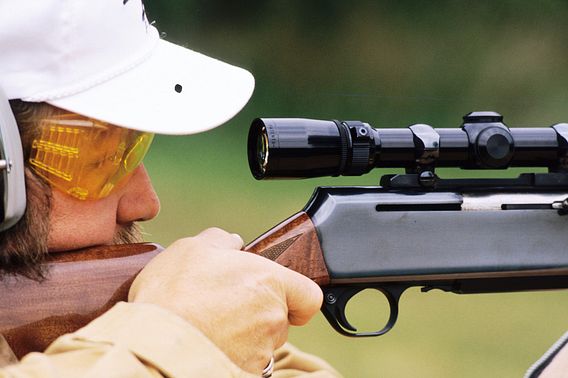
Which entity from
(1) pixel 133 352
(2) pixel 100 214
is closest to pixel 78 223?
(2) pixel 100 214

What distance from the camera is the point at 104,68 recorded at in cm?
162

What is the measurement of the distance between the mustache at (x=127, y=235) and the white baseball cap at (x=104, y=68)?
0.85 feet

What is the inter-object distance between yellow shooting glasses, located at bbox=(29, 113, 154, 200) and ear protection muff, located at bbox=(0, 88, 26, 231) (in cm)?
8

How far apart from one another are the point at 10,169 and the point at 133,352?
359mm

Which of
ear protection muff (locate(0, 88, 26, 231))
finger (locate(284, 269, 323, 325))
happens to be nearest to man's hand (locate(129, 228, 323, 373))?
finger (locate(284, 269, 323, 325))

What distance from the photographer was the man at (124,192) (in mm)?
1417

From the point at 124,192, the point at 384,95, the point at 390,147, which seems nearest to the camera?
the point at 124,192

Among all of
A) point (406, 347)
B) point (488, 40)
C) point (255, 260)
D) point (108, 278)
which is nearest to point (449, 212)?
point (255, 260)

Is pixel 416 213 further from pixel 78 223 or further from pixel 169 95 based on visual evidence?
pixel 78 223

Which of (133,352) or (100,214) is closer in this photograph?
(133,352)

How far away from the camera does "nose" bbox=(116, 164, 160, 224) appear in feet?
5.79

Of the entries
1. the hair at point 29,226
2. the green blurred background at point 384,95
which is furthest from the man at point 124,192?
the green blurred background at point 384,95

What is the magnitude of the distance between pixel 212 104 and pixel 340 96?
4031mm

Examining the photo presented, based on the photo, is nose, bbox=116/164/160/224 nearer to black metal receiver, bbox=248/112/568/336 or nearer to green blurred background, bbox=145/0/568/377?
black metal receiver, bbox=248/112/568/336
